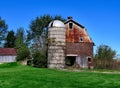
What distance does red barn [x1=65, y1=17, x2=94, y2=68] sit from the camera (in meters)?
57.5

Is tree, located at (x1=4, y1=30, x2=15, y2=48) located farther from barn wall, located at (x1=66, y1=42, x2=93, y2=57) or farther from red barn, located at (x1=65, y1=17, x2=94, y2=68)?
barn wall, located at (x1=66, y1=42, x2=93, y2=57)

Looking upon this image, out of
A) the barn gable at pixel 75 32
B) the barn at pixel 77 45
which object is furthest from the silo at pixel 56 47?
the barn gable at pixel 75 32

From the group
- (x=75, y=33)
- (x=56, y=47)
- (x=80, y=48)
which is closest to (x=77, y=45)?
(x=80, y=48)

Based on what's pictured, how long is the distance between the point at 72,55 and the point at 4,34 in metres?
48.0

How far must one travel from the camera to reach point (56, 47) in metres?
52.3

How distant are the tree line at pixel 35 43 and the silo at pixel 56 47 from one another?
300 cm

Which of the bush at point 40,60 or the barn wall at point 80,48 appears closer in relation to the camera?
the bush at point 40,60

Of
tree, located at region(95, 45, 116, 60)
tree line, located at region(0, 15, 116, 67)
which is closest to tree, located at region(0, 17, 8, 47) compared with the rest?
tree line, located at region(0, 15, 116, 67)

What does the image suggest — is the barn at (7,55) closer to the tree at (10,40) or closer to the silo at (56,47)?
the tree at (10,40)

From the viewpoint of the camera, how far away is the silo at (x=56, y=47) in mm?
52250

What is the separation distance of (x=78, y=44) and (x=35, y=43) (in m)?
33.8

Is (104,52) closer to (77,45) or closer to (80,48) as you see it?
(80,48)

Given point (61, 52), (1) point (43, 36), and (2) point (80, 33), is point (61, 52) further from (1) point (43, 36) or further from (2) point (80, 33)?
(1) point (43, 36)

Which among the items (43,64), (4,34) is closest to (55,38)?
(43,64)
